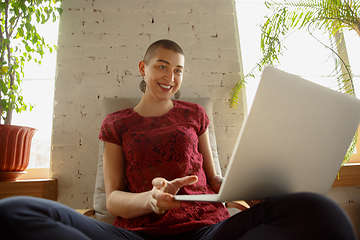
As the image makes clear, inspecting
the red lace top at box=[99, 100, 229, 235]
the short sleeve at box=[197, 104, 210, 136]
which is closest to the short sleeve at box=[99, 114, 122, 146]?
the red lace top at box=[99, 100, 229, 235]

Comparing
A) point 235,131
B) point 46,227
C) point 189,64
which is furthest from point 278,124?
point 189,64

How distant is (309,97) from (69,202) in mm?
1583

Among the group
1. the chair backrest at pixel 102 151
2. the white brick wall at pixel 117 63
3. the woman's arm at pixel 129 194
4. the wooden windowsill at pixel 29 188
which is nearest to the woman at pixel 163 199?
the woman's arm at pixel 129 194

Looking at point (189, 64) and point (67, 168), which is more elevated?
point (189, 64)

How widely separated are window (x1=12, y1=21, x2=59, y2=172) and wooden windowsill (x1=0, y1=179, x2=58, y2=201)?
318 mm

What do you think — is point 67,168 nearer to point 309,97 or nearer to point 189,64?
point 189,64

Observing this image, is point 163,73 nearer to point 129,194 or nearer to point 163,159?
point 163,159

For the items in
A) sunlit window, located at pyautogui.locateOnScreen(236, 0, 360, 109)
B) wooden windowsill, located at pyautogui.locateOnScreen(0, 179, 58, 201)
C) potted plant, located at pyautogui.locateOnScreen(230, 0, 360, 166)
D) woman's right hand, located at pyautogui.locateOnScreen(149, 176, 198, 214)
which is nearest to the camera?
woman's right hand, located at pyautogui.locateOnScreen(149, 176, 198, 214)

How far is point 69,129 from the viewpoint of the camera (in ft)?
5.55

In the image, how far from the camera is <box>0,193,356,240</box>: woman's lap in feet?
1.57

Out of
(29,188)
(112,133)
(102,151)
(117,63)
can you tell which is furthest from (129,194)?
(117,63)

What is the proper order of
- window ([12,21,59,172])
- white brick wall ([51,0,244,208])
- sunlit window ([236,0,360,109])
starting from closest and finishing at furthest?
white brick wall ([51,0,244,208]), window ([12,21,59,172]), sunlit window ([236,0,360,109])

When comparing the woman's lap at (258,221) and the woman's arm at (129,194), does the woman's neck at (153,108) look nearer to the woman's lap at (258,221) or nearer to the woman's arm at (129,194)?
the woman's arm at (129,194)

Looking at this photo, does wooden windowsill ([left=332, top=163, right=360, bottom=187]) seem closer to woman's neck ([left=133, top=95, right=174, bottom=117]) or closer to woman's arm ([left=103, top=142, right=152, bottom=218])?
woman's neck ([left=133, top=95, right=174, bottom=117])
